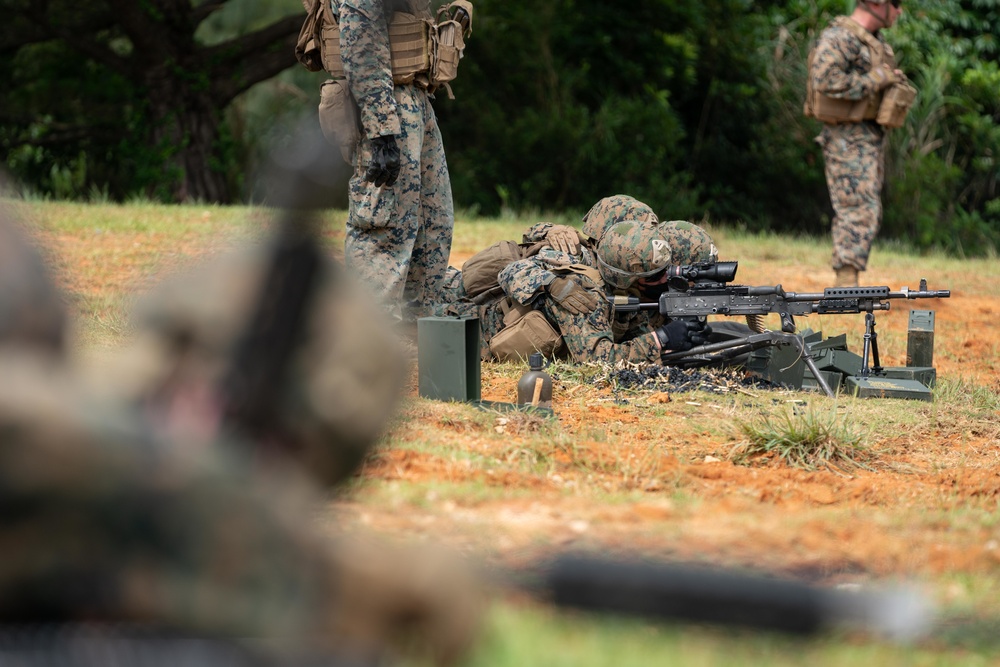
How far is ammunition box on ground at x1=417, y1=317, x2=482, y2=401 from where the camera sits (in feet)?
15.7

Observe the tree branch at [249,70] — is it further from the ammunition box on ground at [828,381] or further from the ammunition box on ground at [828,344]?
the ammunition box on ground at [828,381]

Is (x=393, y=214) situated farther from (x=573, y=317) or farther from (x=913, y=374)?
(x=913, y=374)

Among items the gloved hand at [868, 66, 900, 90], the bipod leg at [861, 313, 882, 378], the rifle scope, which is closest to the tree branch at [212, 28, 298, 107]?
the gloved hand at [868, 66, 900, 90]

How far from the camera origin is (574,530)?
302cm

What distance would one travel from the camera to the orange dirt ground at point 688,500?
290 centimetres

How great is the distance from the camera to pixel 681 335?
572cm

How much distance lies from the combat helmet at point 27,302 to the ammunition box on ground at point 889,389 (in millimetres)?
4758

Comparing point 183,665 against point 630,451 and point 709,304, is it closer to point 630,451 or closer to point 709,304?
point 630,451

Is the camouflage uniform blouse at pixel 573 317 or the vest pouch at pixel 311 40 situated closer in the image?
the camouflage uniform blouse at pixel 573 317

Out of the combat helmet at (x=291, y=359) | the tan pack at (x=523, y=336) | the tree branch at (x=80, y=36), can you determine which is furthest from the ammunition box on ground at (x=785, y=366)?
the tree branch at (x=80, y=36)

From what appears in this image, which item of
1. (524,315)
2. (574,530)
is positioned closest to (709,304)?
(524,315)

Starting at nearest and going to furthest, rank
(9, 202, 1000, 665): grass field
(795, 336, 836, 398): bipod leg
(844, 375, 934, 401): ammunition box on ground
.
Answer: (9, 202, 1000, 665): grass field
(795, 336, 836, 398): bipod leg
(844, 375, 934, 401): ammunition box on ground

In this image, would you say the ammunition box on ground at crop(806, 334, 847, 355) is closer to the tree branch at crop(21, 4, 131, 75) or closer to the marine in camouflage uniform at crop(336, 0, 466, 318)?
the marine in camouflage uniform at crop(336, 0, 466, 318)

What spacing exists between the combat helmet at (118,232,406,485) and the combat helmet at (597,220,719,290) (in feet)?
14.7
